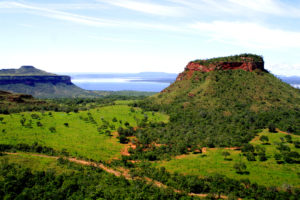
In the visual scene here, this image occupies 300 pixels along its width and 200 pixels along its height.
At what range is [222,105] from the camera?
10556cm

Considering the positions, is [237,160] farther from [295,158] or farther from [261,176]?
[295,158]

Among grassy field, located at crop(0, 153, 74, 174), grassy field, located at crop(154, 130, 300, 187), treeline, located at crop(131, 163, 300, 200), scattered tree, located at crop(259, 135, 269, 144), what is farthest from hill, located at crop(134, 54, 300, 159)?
grassy field, located at crop(0, 153, 74, 174)

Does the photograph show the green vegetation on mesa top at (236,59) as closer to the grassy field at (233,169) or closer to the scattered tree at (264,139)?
the scattered tree at (264,139)

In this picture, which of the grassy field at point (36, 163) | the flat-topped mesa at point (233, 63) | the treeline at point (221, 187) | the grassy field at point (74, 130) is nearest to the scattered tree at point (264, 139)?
the treeline at point (221, 187)

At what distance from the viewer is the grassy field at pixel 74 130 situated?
2739 inches

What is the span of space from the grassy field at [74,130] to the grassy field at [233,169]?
2215cm

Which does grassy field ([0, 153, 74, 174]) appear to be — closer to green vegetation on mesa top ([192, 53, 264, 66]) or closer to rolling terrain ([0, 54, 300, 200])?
rolling terrain ([0, 54, 300, 200])

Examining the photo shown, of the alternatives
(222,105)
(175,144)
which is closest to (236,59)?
(222,105)

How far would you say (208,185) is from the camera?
49.2 m

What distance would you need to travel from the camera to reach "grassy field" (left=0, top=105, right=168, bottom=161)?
69.6m

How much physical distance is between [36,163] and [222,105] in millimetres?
85142

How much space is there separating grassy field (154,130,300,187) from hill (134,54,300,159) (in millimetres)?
7720

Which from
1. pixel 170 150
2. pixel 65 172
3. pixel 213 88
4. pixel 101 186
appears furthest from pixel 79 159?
pixel 213 88

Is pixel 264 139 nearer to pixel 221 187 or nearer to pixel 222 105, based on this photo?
pixel 221 187
